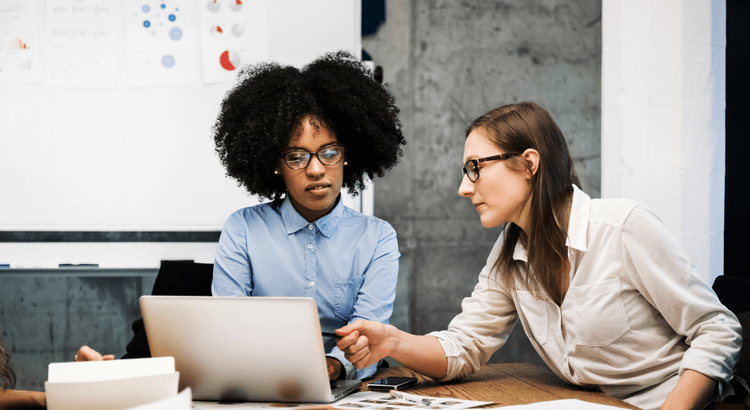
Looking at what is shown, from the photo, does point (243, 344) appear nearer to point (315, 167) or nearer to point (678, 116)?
point (315, 167)

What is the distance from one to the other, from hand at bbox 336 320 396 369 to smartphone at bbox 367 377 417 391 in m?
0.06

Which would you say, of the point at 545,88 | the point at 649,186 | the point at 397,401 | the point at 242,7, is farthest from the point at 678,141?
the point at 242,7

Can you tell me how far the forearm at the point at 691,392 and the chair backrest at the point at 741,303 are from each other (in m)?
0.26

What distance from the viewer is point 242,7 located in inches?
104

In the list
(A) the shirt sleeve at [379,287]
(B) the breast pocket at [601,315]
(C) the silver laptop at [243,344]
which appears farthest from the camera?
(A) the shirt sleeve at [379,287]

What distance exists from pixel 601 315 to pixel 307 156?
2.96 ft

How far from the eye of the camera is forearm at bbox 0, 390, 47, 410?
107 centimetres

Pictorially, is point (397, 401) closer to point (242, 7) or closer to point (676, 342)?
point (676, 342)

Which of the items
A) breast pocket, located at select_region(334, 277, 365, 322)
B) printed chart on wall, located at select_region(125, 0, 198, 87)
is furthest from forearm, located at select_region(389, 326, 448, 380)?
printed chart on wall, located at select_region(125, 0, 198, 87)

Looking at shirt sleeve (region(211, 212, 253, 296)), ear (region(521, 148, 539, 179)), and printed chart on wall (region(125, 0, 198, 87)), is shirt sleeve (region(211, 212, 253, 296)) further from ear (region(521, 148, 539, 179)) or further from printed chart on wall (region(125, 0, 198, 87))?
printed chart on wall (region(125, 0, 198, 87))

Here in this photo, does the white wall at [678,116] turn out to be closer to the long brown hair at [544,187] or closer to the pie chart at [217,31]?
the long brown hair at [544,187]

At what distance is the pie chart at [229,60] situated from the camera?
2641mm

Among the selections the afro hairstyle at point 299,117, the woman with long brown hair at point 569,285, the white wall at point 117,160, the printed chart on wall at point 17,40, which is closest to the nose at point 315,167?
the afro hairstyle at point 299,117

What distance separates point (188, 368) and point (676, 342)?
1.06m
